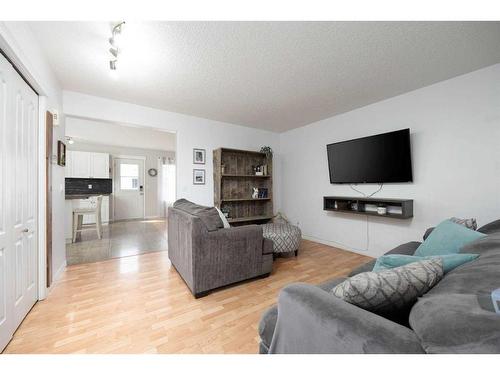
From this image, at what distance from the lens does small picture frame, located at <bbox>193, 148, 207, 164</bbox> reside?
374cm

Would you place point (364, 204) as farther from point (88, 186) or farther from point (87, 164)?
point (87, 164)

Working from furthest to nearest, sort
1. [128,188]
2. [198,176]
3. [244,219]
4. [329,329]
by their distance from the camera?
[128,188] < [244,219] < [198,176] < [329,329]

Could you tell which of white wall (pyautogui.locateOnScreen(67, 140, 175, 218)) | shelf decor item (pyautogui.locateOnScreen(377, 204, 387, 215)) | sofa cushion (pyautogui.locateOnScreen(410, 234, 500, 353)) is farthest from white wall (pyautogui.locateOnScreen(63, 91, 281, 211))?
white wall (pyautogui.locateOnScreen(67, 140, 175, 218))

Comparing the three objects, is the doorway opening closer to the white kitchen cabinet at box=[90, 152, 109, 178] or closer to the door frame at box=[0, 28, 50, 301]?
the white kitchen cabinet at box=[90, 152, 109, 178]

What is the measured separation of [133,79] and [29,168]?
1.44 metres

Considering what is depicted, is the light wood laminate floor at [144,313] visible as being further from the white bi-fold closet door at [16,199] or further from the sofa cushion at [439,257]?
the sofa cushion at [439,257]

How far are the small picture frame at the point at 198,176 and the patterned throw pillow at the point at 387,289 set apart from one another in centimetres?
331

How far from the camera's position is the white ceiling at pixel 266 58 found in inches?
65.6

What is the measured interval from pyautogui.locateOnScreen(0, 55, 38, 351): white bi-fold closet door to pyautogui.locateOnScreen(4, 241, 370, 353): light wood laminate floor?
0.20 meters

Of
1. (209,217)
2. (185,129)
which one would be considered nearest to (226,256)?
(209,217)

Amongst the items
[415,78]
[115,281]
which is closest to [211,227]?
[115,281]

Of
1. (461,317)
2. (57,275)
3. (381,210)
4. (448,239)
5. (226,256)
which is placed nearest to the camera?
(461,317)

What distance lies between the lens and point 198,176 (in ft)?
12.4

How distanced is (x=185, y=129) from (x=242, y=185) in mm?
1592
